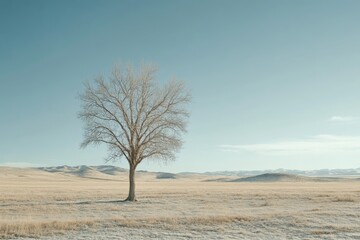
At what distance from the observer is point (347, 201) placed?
3306 centimetres

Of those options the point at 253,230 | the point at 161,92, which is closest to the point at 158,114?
the point at 161,92

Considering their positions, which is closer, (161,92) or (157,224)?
(157,224)

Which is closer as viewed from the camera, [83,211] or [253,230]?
[253,230]

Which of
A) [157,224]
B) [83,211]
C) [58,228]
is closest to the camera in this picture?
[58,228]

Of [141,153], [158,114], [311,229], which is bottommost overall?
[311,229]

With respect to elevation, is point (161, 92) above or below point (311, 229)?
above

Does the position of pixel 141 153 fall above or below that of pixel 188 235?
above

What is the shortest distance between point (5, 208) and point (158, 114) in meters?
15.6

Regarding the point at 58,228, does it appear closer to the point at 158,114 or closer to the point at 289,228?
the point at 289,228

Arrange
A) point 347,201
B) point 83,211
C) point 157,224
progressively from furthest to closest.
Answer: point 347,201
point 83,211
point 157,224

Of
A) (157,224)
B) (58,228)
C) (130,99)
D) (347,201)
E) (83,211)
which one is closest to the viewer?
(58,228)

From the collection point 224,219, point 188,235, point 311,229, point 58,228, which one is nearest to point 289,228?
point 311,229

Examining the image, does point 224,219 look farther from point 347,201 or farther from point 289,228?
point 347,201

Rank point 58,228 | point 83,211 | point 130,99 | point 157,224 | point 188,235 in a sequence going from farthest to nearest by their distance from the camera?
1. point 130,99
2. point 83,211
3. point 157,224
4. point 58,228
5. point 188,235
